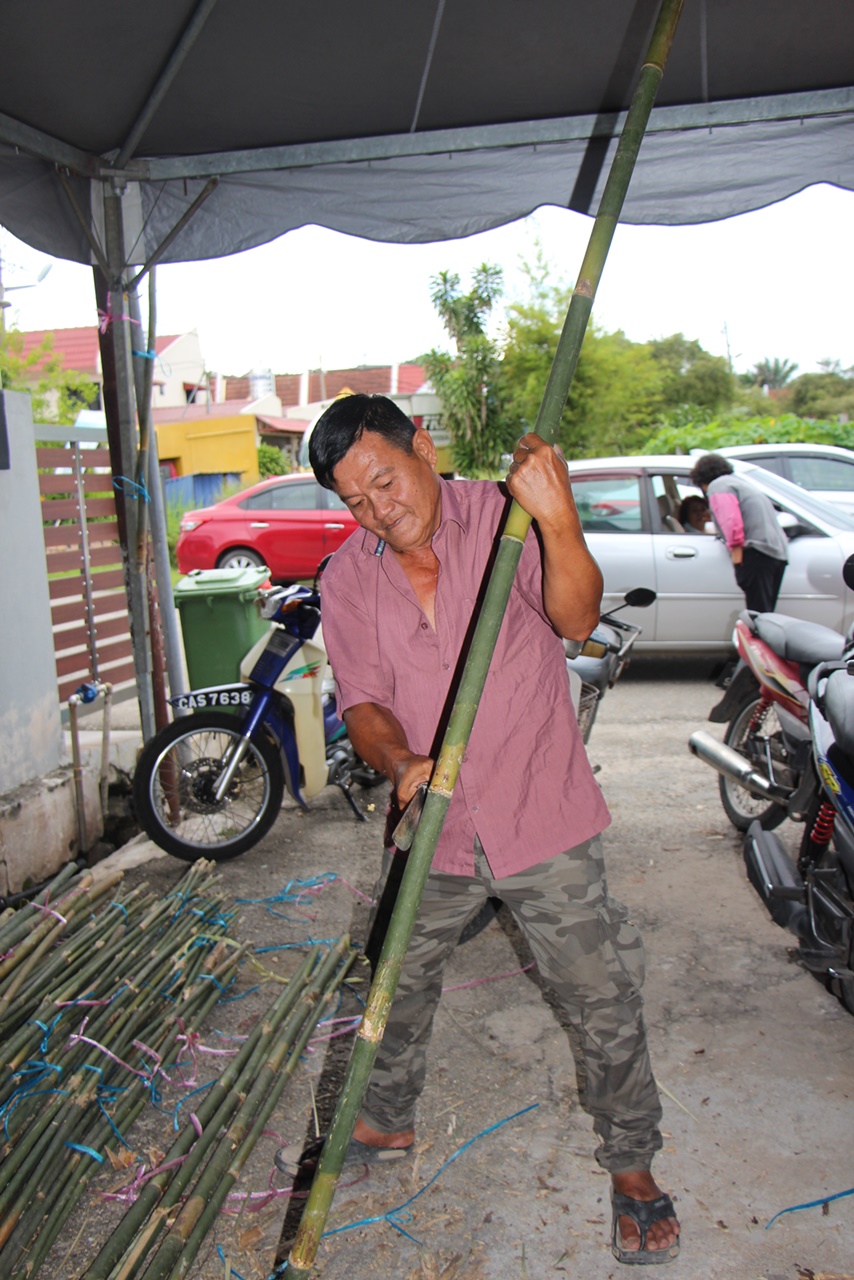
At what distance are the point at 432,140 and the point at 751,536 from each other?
11.2ft

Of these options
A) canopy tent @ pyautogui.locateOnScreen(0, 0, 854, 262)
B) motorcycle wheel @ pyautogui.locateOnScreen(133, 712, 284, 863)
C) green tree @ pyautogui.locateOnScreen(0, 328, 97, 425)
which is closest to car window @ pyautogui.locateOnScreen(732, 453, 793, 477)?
canopy tent @ pyautogui.locateOnScreen(0, 0, 854, 262)

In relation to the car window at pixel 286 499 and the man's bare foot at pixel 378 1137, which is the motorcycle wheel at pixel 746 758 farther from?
the car window at pixel 286 499

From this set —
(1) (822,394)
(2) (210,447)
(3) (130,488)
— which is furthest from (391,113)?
(1) (822,394)

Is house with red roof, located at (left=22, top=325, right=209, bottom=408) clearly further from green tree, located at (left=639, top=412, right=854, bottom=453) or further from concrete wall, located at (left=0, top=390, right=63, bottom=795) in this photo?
concrete wall, located at (left=0, top=390, right=63, bottom=795)

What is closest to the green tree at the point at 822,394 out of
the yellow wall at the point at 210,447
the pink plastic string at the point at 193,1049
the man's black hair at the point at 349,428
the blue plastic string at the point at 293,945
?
the yellow wall at the point at 210,447

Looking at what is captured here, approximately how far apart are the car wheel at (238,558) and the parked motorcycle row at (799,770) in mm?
8475

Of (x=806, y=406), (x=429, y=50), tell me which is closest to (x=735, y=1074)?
(x=429, y=50)

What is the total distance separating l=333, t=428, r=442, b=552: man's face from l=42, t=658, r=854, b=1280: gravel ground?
1.64 m

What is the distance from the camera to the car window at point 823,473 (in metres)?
8.49

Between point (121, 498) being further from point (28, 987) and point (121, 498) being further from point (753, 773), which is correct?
point (753, 773)

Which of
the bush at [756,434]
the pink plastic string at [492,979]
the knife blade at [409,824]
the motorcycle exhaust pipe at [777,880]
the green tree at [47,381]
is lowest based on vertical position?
the pink plastic string at [492,979]

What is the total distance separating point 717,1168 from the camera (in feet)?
8.06

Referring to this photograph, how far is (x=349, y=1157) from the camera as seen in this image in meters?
2.48

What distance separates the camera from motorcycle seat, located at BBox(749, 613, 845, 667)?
12.6 feet
